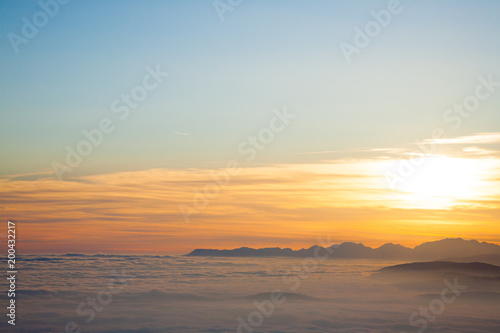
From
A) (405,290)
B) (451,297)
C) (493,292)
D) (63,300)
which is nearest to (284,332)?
(63,300)

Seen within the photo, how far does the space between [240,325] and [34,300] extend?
2003 cm

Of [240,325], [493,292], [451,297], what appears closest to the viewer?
[240,325]

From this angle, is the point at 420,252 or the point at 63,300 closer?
the point at 63,300

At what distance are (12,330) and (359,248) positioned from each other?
16655 cm

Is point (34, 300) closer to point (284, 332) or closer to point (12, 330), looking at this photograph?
point (12, 330)

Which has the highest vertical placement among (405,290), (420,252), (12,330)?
(420,252)

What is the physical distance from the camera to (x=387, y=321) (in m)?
29.2

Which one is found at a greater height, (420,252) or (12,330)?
(420,252)

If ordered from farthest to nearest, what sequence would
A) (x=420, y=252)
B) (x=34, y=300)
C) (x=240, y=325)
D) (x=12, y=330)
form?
1. (x=420, y=252)
2. (x=34, y=300)
3. (x=240, y=325)
4. (x=12, y=330)

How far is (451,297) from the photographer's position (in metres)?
42.4

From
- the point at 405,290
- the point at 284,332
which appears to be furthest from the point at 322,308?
the point at 405,290

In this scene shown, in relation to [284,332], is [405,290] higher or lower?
higher

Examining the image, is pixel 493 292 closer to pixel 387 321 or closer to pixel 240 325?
pixel 387 321

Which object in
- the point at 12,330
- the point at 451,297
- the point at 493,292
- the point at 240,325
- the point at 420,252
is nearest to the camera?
the point at 12,330
